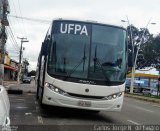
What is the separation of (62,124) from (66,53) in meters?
2.69

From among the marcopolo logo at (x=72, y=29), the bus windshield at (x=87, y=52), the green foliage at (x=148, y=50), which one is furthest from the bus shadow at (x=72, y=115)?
the green foliage at (x=148, y=50)

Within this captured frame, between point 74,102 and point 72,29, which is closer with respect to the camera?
point 74,102

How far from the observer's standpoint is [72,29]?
15.2 m

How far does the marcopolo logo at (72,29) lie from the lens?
15.2 meters

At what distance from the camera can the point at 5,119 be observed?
7223mm

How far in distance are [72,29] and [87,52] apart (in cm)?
97

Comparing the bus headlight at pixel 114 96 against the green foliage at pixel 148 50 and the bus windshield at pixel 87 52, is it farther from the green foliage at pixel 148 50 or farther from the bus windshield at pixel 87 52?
the green foliage at pixel 148 50

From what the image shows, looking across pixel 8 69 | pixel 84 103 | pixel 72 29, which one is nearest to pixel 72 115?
pixel 84 103

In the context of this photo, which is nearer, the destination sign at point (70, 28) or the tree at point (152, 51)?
the destination sign at point (70, 28)

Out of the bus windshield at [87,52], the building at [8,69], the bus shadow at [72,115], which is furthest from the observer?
the building at [8,69]

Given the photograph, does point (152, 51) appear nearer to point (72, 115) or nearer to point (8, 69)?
point (8, 69)

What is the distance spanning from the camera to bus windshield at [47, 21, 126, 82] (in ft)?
48.7

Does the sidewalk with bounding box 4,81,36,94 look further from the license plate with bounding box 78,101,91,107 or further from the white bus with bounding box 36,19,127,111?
→ the license plate with bounding box 78,101,91,107

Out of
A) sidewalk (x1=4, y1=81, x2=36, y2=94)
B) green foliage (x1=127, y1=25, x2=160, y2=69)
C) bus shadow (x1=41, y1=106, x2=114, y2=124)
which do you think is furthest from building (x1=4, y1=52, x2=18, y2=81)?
bus shadow (x1=41, y1=106, x2=114, y2=124)
